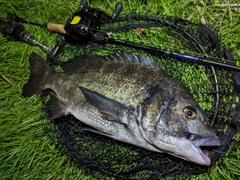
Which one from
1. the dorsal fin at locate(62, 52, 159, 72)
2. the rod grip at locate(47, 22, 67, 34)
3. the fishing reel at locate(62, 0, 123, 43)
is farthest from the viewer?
the rod grip at locate(47, 22, 67, 34)

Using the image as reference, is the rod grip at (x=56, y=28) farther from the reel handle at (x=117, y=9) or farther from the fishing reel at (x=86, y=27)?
the reel handle at (x=117, y=9)

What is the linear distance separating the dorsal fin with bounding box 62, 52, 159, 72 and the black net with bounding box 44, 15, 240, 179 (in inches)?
7.0

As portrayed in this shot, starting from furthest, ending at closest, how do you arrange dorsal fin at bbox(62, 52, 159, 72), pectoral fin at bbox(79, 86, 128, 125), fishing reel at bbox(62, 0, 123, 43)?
1. fishing reel at bbox(62, 0, 123, 43)
2. dorsal fin at bbox(62, 52, 159, 72)
3. pectoral fin at bbox(79, 86, 128, 125)

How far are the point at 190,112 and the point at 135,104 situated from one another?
458 mm

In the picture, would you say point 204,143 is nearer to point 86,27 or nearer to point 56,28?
point 86,27

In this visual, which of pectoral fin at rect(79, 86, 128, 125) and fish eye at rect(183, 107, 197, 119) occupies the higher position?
fish eye at rect(183, 107, 197, 119)

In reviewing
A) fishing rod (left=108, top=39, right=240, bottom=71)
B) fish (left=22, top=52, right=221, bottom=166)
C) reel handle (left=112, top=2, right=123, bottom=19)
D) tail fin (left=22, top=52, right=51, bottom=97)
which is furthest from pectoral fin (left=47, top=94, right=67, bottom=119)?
reel handle (left=112, top=2, right=123, bottom=19)

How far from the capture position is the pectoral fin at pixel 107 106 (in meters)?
2.81

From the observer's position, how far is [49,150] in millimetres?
3773

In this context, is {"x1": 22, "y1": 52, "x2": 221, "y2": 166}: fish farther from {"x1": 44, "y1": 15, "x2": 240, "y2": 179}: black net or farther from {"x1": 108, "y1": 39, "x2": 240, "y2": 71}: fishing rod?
{"x1": 44, "y1": 15, "x2": 240, "y2": 179}: black net

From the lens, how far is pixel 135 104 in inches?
110

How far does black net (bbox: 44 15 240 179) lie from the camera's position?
309 cm

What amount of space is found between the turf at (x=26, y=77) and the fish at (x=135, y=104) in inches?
25.3

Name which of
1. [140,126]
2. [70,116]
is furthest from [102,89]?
[70,116]
